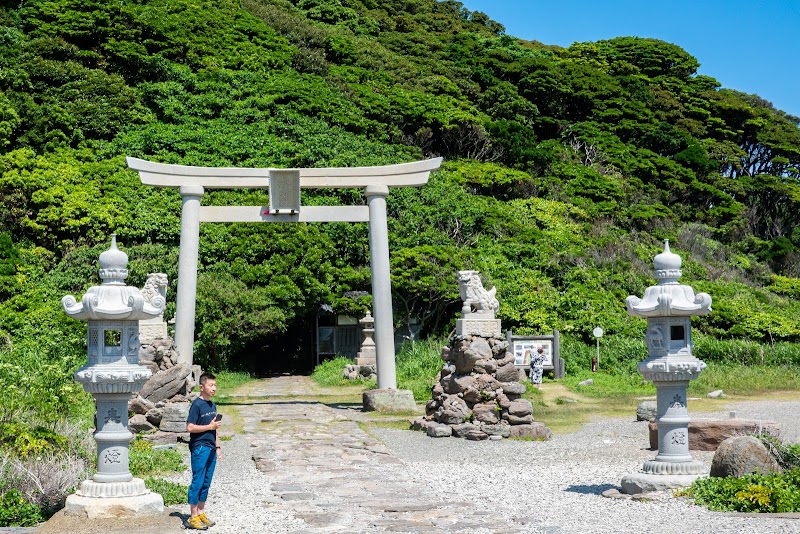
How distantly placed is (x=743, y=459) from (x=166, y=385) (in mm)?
9216

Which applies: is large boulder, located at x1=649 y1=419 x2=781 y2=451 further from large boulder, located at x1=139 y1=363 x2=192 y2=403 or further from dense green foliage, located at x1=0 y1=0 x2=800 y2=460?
dense green foliage, located at x1=0 y1=0 x2=800 y2=460

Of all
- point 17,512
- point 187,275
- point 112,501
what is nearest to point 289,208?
point 187,275

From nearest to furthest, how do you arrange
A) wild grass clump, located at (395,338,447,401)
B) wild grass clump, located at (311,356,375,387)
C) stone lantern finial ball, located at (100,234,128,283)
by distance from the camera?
stone lantern finial ball, located at (100,234,128,283) < wild grass clump, located at (395,338,447,401) < wild grass clump, located at (311,356,375,387)

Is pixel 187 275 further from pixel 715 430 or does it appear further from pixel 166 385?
pixel 715 430

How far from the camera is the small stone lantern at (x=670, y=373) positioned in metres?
8.55

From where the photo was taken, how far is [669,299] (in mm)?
8617

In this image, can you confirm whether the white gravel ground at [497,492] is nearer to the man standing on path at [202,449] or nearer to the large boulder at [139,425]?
the man standing on path at [202,449]

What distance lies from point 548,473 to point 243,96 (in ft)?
94.8

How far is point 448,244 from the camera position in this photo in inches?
1131

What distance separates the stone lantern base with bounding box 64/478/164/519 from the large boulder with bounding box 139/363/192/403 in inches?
271

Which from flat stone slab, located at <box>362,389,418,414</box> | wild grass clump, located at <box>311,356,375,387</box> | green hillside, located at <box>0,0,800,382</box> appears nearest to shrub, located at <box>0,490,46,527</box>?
flat stone slab, located at <box>362,389,418,414</box>

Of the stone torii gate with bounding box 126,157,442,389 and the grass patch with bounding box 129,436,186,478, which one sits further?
the stone torii gate with bounding box 126,157,442,389

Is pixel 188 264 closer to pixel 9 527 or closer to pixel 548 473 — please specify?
pixel 548 473

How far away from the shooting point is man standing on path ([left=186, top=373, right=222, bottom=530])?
7273 millimetres
